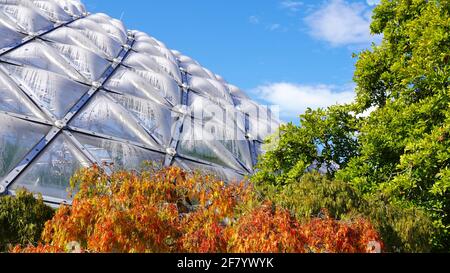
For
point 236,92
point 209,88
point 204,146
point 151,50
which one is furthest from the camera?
point 236,92

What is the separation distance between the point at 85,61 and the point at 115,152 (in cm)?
629

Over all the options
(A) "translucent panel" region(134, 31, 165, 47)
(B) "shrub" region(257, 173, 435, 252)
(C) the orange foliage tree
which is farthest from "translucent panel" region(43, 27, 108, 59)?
(C) the orange foliage tree

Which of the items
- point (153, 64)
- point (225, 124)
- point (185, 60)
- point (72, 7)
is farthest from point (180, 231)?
point (72, 7)

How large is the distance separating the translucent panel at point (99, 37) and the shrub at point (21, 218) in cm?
1211

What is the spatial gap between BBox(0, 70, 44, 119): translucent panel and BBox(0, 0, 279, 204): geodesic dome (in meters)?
0.03

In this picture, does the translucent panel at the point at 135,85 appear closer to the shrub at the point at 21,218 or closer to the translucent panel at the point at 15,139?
the translucent panel at the point at 15,139

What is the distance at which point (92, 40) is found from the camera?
73.6ft

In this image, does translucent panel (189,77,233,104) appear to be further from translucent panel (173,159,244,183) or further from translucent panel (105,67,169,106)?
translucent panel (173,159,244,183)

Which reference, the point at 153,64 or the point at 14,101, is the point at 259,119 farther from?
the point at 14,101

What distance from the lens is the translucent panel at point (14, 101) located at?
13.9 m

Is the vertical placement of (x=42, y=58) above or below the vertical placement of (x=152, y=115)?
above

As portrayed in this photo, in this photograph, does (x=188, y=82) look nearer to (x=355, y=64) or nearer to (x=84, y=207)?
(x=355, y=64)

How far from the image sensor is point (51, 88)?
51.7 feet

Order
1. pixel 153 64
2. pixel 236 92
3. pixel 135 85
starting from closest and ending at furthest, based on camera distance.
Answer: pixel 135 85
pixel 153 64
pixel 236 92
